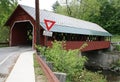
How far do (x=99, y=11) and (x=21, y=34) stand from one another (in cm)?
3083

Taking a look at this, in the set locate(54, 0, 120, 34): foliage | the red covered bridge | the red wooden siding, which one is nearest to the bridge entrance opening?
the red covered bridge

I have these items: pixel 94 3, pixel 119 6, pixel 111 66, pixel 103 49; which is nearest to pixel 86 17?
pixel 94 3

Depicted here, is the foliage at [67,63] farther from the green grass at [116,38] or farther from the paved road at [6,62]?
the green grass at [116,38]

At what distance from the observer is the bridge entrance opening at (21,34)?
99.6 ft

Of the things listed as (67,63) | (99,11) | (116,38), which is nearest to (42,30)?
(67,63)

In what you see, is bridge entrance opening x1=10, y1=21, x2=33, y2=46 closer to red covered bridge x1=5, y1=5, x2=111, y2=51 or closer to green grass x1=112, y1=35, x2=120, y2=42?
red covered bridge x1=5, y1=5, x2=111, y2=51

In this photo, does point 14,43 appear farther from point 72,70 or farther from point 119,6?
point 119,6

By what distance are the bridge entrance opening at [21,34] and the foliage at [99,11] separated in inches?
1106

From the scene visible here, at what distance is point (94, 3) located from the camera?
58781mm

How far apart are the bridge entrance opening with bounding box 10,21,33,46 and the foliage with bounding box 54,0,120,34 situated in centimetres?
2810

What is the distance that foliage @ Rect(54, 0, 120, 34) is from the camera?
57.5m

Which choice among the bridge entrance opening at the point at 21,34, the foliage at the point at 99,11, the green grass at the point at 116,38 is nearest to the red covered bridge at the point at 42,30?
the bridge entrance opening at the point at 21,34

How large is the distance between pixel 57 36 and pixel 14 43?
512 cm

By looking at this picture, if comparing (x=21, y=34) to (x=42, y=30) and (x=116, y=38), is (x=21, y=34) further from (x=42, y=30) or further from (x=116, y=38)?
(x=116, y=38)
